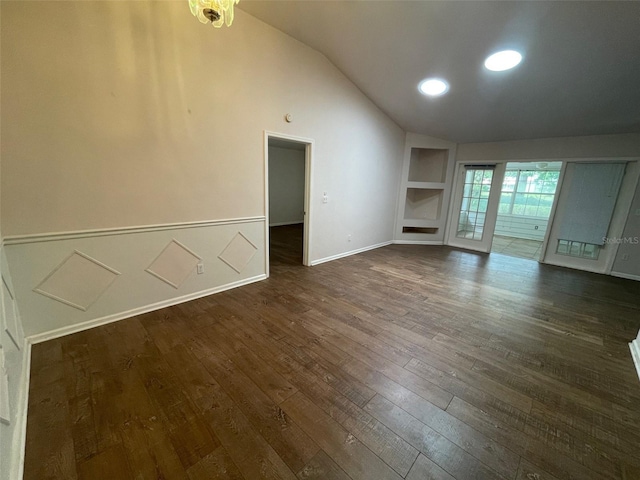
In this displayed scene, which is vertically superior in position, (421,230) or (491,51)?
(491,51)

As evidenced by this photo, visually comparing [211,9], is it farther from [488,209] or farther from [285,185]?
[285,185]

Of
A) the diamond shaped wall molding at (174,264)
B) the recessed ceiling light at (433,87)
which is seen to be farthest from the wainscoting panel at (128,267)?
the recessed ceiling light at (433,87)

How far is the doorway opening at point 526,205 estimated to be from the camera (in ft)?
23.1

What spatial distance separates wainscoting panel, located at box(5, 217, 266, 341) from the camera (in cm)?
208

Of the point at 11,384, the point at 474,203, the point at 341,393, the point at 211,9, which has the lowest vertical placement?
the point at 341,393

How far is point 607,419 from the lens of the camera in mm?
1599


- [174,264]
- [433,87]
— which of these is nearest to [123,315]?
[174,264]

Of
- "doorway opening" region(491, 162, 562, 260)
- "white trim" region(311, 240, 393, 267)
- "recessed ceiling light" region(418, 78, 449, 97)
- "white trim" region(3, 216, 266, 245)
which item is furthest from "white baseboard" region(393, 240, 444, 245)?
"white trim" region(3, 216, 266, 245)

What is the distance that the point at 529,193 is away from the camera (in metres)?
7.60

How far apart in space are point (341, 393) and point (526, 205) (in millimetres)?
8892

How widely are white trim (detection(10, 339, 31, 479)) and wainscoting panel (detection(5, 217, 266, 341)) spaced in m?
0.34

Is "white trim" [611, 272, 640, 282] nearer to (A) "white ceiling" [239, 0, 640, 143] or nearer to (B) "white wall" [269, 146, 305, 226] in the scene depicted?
(A) "white ceiling" [239, 0, 640, 143]

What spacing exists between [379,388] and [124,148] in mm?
3030

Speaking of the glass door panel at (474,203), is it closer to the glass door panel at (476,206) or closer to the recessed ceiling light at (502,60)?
the glass door panel at (476,206)
